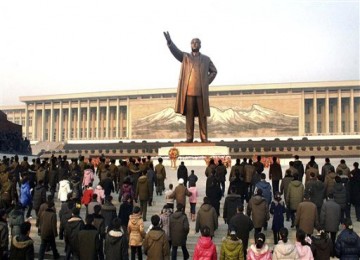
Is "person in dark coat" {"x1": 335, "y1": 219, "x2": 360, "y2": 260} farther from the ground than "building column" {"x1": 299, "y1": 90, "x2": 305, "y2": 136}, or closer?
closer

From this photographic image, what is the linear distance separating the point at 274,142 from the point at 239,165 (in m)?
26.4

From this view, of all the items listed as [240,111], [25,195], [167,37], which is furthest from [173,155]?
[240,111]

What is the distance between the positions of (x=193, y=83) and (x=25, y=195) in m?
7.42

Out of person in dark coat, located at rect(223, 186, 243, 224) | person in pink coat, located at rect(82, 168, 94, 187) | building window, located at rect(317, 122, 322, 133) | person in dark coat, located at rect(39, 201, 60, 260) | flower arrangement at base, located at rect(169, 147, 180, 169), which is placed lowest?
person in dark coat, located at rect(39, 201, 60, 260)

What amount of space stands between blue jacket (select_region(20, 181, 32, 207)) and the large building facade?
131 feet

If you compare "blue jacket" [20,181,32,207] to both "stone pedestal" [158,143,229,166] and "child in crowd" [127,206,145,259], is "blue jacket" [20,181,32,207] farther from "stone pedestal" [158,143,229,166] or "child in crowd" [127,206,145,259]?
"stone pedestal" [158,143,229,166]

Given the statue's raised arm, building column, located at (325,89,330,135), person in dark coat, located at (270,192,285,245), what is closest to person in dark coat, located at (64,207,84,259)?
person in dark coat, located at (270,192,285,245)

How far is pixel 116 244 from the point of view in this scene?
541cm

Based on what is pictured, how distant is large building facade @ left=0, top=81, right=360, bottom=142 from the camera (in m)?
48.1

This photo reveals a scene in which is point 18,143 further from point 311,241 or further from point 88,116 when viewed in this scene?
point 88,116

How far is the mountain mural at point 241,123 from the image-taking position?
47688 mm

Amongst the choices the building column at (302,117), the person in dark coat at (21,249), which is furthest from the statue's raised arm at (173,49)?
the building column at (302,117)

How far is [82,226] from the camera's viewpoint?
5.70 metres

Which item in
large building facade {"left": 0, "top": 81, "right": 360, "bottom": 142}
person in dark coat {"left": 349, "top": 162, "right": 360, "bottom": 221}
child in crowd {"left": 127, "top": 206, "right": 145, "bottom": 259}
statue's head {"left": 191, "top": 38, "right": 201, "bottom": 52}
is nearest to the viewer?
child in crowd {"left": 127, "top": 206, "right": 145, "bottom": 259}
